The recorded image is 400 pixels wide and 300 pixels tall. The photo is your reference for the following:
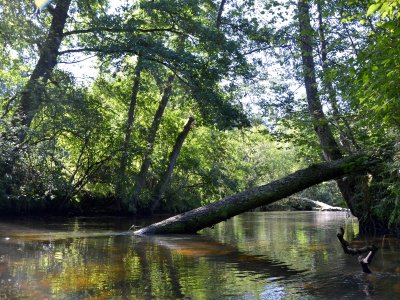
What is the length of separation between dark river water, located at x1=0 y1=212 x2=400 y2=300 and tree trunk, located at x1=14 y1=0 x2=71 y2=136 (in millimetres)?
7196

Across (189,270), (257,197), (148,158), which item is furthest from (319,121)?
(148,158)

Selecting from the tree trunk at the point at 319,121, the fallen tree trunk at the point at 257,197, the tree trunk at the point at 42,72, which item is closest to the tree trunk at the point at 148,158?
the tree trunk at the point at 42,72

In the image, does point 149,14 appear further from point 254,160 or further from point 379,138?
point 254,160

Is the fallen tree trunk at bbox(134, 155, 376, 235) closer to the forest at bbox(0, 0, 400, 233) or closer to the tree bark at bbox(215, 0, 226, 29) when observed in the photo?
the forest at bbox(0, 0, 400, 233)

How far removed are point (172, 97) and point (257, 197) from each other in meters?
10.9

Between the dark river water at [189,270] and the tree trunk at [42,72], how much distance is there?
283 inches

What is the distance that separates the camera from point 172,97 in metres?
20.2

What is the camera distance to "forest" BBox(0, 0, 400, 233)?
10234 mm

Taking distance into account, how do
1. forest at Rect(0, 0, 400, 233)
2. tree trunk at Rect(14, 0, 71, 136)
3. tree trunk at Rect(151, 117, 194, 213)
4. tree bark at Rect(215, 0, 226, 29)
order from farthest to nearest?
tree trunk at Rect(151, 117, 194, 213) < tree bark at Rect(215, 0, 226, 29) < tree trunk at Rect(14, 0, 71, 136) < forest at Rect(0, 0, 400, 233)

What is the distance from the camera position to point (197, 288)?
4.71m

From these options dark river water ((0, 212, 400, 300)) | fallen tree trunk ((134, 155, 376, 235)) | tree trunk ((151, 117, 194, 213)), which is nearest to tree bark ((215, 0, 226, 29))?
tree trunk ((151, 117, 194, 213))

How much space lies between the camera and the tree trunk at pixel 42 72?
48.5 ft

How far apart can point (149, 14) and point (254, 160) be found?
35696 mm

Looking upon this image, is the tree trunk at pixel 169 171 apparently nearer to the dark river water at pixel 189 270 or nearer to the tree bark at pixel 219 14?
the tree bark at pixel 219 14
